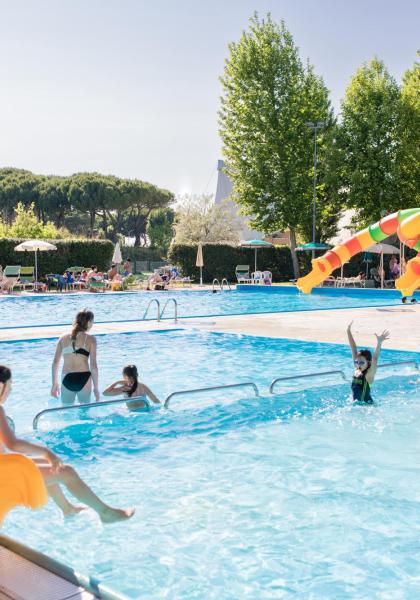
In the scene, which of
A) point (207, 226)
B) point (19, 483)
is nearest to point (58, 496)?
point (19, 483)

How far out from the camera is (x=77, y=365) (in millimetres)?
8492

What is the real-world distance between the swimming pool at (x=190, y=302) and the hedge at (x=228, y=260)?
694 cm

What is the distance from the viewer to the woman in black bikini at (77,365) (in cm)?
827

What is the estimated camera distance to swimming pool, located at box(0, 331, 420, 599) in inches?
201

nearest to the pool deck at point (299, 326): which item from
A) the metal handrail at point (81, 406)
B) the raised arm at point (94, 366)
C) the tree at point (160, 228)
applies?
the raised arm at point (94, 366)

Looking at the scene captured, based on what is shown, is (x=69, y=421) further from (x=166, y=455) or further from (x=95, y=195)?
(x=95, y=195)

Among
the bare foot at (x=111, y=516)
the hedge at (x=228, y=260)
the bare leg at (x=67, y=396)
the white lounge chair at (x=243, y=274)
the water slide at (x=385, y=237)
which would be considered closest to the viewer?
the bare foot at (x=111, y=516)

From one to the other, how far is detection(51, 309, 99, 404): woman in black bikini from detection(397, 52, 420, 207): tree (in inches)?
1336

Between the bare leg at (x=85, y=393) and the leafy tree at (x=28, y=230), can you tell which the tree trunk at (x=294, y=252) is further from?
the bare leg at (x=85, y=393)

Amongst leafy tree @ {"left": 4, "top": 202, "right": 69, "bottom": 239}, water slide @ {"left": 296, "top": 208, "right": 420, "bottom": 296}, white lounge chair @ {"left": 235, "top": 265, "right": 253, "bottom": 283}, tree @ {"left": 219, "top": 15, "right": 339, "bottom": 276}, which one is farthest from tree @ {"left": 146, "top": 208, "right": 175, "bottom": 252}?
water slide @ {"left": 296, "top": 208, "right": 420, "bottom": 296}

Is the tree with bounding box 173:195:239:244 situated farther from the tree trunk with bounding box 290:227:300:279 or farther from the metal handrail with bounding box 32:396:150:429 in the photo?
the metal handrail with bounding box 32:396:150:429

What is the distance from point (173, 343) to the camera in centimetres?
1509

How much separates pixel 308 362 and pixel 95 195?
64.6 metres

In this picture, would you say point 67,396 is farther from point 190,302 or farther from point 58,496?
point 190,302
